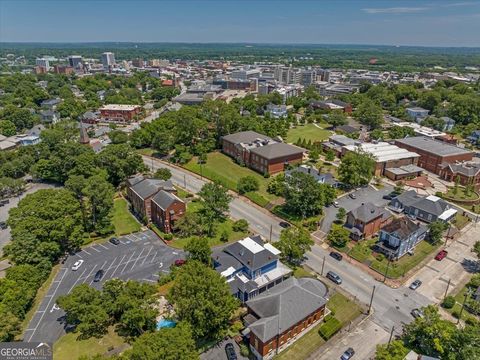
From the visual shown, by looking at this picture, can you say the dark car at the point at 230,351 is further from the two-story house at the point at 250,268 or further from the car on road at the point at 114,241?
the car on road at the point at 114,241

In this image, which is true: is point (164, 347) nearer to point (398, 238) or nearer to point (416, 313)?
point (416, 313)

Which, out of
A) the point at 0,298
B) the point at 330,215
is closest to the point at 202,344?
the point at 0,298

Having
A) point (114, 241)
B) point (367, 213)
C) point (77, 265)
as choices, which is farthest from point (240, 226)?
point (77, 265)

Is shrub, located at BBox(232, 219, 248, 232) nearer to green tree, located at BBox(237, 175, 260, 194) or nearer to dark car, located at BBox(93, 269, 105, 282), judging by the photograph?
green tree, located at BBox(237, 175, 260, 194)

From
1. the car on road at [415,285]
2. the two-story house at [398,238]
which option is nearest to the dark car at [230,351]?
the car on road at [415,285]

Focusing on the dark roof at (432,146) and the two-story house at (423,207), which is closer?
the two-story house at (423,207)

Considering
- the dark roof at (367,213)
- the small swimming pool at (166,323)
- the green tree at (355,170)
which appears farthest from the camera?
the green tree at (355,170)
